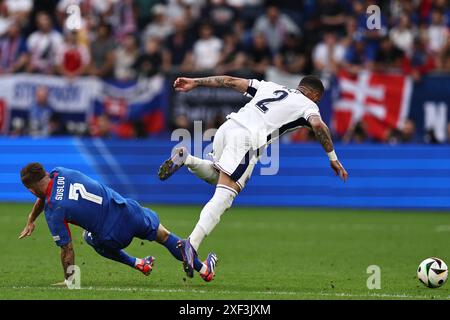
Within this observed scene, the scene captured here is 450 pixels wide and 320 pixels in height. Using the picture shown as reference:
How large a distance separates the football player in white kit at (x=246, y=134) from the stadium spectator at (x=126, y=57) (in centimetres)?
1283

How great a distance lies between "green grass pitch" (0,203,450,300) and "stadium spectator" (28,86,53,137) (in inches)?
87.0

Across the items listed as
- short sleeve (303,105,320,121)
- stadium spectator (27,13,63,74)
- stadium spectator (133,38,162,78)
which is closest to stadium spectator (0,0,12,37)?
stadium spectator (27,13,63,74)

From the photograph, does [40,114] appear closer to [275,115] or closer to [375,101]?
[375,101]

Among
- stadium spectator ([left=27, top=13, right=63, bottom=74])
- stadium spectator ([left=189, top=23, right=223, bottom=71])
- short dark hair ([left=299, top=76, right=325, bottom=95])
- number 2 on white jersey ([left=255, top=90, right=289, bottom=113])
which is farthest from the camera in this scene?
stadium spectator ([left=27, top=13, right=63, bottom=74])

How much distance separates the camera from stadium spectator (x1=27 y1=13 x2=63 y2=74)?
83.9ft

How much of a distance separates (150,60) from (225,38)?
192 cm

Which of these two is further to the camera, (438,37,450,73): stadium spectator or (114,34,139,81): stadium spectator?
(114,34,139,81): stadium spectator

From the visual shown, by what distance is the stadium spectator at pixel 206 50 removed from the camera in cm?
2508

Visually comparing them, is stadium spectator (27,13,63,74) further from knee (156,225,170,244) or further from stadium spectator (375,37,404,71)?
knee (156,225,170,244)

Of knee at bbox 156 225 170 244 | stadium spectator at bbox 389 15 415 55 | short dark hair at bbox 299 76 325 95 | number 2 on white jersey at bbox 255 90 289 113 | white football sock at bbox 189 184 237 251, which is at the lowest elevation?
knee at bbox 156 225 170 244

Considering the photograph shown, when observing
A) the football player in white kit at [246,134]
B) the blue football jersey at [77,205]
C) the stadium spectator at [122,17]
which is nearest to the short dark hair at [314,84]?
the football player in white kit at [246,134]

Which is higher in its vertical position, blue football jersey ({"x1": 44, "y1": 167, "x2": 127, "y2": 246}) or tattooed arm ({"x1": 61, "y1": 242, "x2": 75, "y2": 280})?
blue football jersey ({"x1": 44, "y1": 167, "x2": 127, "y2": 246})

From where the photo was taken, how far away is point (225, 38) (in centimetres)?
2544
